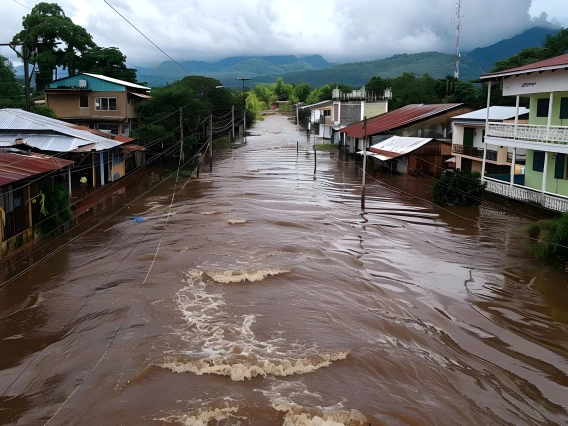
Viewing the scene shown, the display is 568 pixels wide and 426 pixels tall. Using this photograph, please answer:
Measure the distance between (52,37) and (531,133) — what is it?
155ft

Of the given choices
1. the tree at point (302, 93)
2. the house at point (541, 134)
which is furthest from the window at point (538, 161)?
the tree at point (302, 93)

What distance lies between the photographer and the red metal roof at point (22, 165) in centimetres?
1745

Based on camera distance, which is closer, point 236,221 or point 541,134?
point 541,134

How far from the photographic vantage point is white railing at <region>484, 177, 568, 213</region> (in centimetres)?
2219

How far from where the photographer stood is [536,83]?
24500 mm


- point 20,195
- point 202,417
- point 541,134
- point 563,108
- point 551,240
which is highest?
point 563,108

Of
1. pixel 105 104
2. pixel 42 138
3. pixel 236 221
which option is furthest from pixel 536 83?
pixel 105 104

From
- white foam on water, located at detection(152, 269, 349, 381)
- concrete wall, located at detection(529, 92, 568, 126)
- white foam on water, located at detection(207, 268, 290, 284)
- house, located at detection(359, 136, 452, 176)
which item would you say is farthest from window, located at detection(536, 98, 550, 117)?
white foam on water, located at detection(152, 269, 349, 381)

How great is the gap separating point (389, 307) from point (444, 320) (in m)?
1.54

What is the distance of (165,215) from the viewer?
2739cm

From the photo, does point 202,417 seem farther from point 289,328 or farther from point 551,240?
point 551,240

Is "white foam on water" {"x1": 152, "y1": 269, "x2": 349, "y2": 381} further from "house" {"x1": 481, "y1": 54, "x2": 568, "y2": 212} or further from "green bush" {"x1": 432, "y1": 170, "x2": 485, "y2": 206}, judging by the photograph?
"green bush" {"x1": 432, "y1": 170, "x2": 485, "y2": 206}

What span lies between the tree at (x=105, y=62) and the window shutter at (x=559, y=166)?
47852mm

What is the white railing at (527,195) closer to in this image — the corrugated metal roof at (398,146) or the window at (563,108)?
the window at (563,108)
